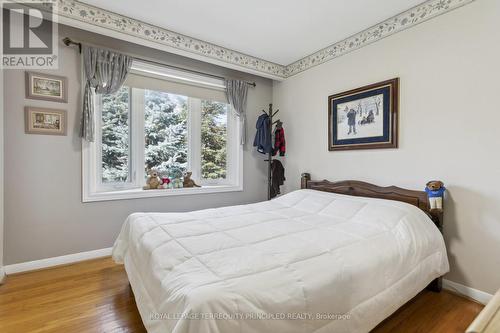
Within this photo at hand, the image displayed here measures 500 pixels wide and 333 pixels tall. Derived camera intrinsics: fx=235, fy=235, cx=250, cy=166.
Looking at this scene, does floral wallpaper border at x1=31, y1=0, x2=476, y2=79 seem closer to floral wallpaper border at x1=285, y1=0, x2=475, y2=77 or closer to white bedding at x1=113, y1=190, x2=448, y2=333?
floral wallpaper border at x1=285, y1=0, x2=475, y2=77

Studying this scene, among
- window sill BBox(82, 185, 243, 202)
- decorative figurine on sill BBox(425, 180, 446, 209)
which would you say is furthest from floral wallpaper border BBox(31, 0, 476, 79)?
window sill BBox(82, 185, 243, 202)

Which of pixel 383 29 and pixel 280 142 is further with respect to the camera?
pixel 280 142

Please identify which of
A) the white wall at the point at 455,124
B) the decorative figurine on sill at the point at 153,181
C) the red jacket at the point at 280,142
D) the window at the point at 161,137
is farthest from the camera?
the red jacket at the point at 280,142

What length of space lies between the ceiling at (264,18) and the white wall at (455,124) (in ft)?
1.18

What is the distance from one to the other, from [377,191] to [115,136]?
301 centimetres

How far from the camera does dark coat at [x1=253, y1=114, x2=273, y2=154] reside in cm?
351

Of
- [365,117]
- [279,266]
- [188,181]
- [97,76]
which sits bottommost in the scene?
[279,266]

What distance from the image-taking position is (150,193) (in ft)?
9.48

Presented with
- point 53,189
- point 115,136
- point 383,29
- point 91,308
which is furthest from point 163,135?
point 383,29

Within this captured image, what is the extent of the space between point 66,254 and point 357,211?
295cm

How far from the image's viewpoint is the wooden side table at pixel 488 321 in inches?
23.7

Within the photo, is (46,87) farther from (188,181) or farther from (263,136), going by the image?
(263,136)

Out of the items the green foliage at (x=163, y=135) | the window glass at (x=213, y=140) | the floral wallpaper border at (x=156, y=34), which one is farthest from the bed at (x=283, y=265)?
the floral wallpaper border at (x=156, y=34)

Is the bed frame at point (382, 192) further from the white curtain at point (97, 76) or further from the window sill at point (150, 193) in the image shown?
the white curtain at point (97, 76)
